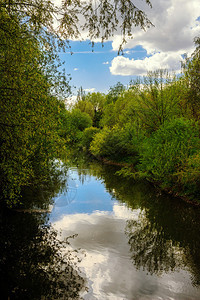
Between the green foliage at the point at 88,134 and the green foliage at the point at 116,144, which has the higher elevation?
the green foliage at the point at 88,134

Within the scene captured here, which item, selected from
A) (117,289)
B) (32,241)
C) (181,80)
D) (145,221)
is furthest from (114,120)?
(117,289)

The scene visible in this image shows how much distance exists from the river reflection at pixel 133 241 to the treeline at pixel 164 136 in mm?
1835

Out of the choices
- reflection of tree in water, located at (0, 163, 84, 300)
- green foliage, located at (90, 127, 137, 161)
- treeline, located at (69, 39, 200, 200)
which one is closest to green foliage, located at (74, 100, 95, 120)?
treeline, located at (69, 39, 200, 200)

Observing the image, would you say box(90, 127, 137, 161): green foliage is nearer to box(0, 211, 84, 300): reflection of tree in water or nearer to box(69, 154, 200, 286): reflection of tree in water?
box(69, 154, 200, 286): reflection of tree in water

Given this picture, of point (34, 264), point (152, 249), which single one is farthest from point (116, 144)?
point (34, 264)

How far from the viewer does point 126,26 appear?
562 cm

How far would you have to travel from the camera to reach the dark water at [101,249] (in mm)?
7426

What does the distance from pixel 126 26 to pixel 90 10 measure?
2.85 feet

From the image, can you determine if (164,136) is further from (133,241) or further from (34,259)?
(34,259)

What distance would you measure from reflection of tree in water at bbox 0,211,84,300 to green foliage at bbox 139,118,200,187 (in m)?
9.14

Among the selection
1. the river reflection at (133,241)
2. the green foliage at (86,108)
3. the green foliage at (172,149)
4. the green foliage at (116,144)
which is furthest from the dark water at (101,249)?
the green foliage at (86,108)

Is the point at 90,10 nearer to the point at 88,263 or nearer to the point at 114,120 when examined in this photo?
the point at 88,263

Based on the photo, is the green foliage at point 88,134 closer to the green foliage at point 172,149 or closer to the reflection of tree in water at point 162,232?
the reflection of tree in water at point 162,232

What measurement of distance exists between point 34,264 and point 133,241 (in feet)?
14.2
